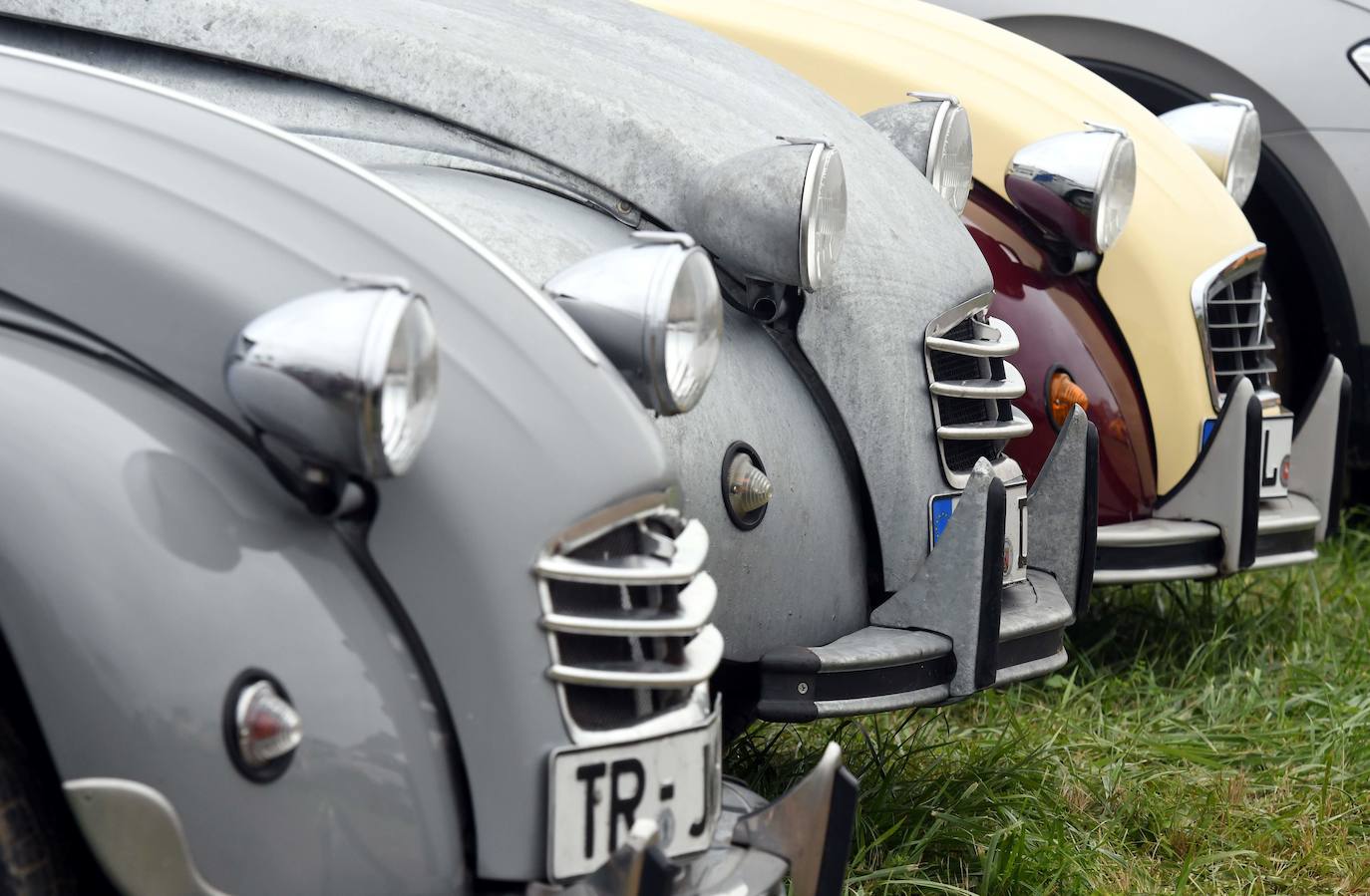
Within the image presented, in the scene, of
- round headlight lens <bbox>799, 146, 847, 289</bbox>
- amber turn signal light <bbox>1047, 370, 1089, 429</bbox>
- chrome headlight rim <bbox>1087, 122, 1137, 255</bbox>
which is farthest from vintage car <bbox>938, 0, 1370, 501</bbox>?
round headlight lens <bbox>799, 146, 847, 289</bbox>

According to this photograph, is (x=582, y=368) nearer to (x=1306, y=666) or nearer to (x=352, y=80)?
(x=352, y=80)

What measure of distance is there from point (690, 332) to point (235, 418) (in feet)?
1.71

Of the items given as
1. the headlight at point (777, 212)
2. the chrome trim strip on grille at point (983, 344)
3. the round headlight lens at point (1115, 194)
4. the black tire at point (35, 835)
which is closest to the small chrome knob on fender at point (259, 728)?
the black tire at point (35, 835)

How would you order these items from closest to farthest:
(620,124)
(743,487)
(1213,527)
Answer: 1. (743,487)
2. (620,124)
3. (1213,527)

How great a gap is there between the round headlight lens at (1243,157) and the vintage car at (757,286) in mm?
1655

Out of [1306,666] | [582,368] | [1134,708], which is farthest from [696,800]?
[1306,666]

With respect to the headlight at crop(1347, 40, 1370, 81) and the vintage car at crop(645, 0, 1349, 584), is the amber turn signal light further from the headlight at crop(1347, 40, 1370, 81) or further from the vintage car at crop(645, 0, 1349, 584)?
the headlight at crop(1347, 40, 1370, 81)

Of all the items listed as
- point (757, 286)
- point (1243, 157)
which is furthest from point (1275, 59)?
point (757, 286)

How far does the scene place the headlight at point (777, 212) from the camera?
87.0 inches

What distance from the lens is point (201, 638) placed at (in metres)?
1.31

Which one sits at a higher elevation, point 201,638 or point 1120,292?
point 201,638

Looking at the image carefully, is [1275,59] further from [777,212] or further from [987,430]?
[777,212]

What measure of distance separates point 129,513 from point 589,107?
1204mm

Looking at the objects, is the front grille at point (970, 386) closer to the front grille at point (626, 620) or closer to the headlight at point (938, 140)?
the headlight at point (938, 140)
